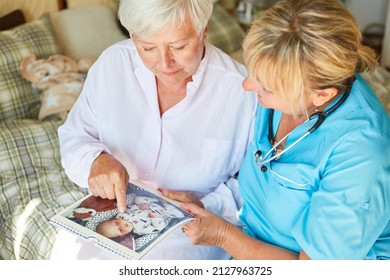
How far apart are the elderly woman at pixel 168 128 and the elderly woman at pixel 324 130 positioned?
28 centimetres

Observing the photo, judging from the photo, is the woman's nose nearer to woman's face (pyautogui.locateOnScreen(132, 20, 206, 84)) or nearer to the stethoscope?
woman's face (pyautogui.locateOnScreen(132, 20, 206, 84))

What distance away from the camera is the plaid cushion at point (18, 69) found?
1872 millimetres

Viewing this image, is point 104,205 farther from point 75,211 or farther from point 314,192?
point 314,192

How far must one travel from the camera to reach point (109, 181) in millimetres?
1224

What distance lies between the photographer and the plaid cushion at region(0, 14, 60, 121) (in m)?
1.87

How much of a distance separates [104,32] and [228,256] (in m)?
1.41

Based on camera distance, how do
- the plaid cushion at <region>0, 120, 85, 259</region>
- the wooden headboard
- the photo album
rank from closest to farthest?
→ the photo album, the plaid cushion at <region>0, 120, 85, 259</region>, the wooden headboard

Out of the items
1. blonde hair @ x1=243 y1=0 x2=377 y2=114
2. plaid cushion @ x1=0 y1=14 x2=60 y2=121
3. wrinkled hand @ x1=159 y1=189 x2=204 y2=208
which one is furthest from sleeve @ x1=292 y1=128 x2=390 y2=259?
plaid cushion @ x1=0 y1=14 x2=60 y2=121

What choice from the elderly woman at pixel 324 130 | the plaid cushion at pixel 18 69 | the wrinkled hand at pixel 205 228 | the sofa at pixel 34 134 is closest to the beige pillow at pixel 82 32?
the sofa at pixel 34 134

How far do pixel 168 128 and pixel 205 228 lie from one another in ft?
1.08

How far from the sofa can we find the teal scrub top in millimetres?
724

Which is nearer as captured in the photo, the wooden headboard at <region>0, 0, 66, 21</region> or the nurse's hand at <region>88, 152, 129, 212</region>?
the nurse's hand at <region>88, 152, 129, 212</region>

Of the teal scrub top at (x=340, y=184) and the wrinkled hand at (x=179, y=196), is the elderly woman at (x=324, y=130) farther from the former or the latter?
the wrinkled hand at (x=179, y=196)
